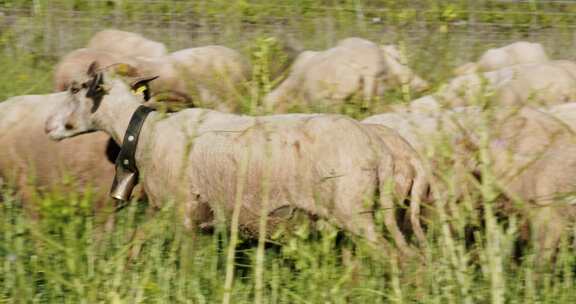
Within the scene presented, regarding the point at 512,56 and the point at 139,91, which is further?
the point at 512,56

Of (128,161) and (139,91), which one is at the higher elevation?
(139,91)

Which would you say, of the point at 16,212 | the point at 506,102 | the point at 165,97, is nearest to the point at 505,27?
the point at 506,102

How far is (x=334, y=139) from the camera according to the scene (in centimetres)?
543

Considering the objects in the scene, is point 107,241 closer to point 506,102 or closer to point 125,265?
point 125,265

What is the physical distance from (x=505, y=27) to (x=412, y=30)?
932 mm

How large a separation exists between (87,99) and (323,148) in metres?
1.79

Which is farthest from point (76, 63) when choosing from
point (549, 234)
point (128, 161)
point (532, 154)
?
point (549, 234)

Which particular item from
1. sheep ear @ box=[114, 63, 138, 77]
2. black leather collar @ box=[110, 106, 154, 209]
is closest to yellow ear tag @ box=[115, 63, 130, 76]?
sheep ear @ box=[114, 63, 138, 77]

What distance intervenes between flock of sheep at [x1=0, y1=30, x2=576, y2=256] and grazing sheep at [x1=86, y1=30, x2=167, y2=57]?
1094 millimetres

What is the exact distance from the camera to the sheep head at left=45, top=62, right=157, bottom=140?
6469 mm

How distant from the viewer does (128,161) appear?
6219mm

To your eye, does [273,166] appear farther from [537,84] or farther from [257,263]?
[537,84]

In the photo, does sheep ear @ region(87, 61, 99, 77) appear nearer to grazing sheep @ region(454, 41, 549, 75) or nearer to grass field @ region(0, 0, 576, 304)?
grass field @ region(0, 0, 576, 304)

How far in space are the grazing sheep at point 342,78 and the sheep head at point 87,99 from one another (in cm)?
129
